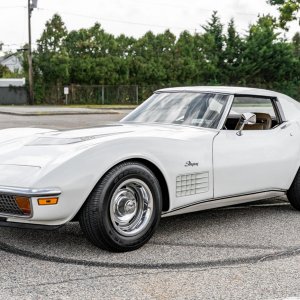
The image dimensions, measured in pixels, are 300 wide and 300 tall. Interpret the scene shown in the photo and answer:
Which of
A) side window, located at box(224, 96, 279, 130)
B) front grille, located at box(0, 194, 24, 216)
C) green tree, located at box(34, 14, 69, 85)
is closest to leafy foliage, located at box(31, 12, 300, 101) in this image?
green tree, located at box(34, 14, 69, 85)

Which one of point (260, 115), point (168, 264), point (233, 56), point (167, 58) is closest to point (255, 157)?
point (260, 115)

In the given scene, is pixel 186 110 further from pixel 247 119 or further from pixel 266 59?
pixel 266 59

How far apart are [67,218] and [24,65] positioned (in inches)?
1854

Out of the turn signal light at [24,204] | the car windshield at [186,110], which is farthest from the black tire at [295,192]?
the turn signal light at [24,204]

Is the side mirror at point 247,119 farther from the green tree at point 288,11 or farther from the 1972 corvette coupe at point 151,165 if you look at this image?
the green tree at point 288,11

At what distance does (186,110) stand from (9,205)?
2.07 meters

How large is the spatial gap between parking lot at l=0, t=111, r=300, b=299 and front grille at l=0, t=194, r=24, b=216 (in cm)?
36

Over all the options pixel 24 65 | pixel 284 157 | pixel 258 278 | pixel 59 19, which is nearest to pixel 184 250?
pixel 258 278

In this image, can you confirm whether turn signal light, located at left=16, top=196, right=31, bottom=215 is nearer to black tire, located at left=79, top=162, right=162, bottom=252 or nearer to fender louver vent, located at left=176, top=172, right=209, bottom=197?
black tire, located at left=79, top=162, right=162, bottom=252

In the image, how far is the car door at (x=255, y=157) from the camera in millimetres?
5105

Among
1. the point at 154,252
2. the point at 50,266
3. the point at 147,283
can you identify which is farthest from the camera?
the point at 154,252

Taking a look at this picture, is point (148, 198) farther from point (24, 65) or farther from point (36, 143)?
point (24, 65)

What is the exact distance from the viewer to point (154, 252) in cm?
447

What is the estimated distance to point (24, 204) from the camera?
4.08m
